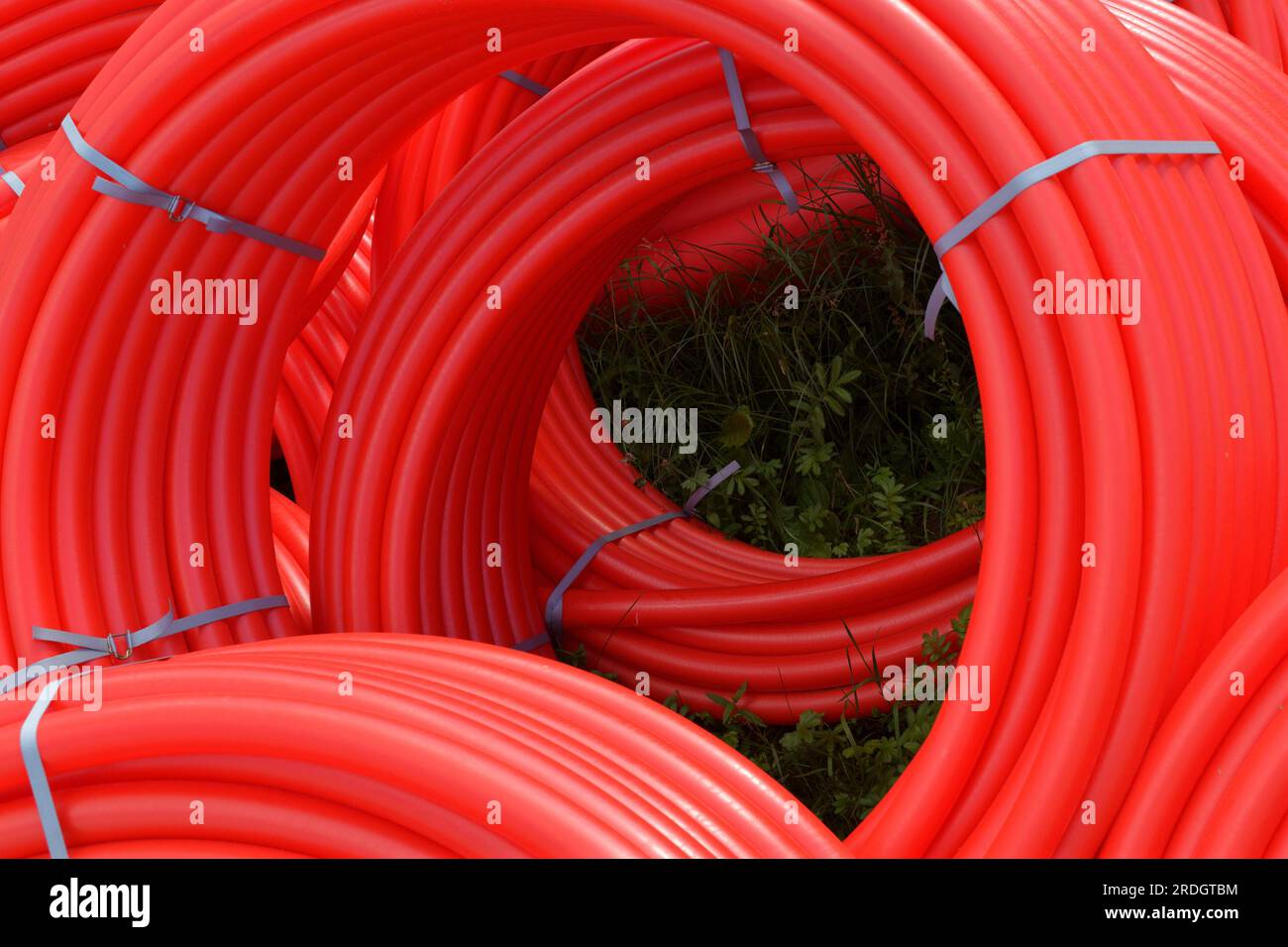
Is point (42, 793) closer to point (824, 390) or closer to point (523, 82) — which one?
point (523, 82)

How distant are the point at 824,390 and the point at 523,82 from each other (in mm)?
1113

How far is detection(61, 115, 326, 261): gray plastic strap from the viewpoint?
219 cm

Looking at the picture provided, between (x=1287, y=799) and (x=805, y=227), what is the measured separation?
2.16 m

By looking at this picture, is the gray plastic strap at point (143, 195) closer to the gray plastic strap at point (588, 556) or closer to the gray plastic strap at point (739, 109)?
the gray plastic strap at point (739, 109)

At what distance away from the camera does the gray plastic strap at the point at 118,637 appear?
7.07 ft

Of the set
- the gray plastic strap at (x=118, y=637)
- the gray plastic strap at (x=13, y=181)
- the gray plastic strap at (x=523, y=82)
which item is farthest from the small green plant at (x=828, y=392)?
the gray plastic strap at (x=13, y=181)

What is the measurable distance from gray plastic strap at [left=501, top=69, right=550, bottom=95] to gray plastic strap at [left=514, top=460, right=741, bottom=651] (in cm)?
110

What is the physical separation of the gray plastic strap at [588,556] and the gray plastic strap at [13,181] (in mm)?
1661

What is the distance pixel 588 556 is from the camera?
3.12m

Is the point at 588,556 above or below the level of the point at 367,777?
above

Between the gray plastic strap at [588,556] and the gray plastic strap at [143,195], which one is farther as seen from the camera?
the gray plastic strap at [588,556]

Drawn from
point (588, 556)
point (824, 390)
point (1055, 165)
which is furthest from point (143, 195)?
point (824, 390)

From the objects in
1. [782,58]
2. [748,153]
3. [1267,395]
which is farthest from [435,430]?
[1267,395]
